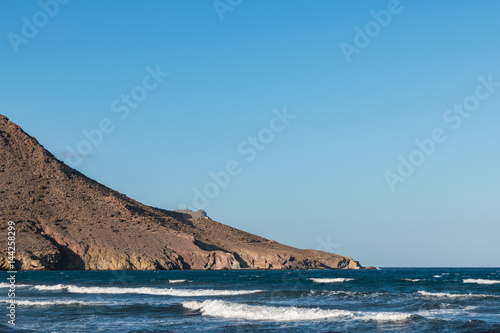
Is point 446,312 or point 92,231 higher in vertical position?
point 92,231

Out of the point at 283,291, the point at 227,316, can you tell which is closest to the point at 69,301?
the point at 227,316

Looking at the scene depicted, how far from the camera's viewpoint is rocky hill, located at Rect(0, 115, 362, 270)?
85438mm

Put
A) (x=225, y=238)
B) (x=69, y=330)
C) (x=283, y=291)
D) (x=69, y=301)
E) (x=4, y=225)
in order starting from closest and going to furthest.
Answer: (x=69, y=330) → (x=69, y=301) → (x=283, y=291) → (x=4, y=225) → (x=225, y=238)

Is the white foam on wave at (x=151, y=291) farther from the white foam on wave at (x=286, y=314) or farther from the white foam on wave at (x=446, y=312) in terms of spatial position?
the white foam on wave at (x=446, y=312)

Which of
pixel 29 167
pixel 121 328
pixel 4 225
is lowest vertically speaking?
pixel 121 328

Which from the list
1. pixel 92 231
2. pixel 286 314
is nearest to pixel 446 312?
pixel 286 314

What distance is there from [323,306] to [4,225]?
6944 centimetres

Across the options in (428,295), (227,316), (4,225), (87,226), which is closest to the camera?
(227,316)

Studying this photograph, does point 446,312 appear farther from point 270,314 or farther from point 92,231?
point 92,231

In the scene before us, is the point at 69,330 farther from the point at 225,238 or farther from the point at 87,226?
the point at 225,238

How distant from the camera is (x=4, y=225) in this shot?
82750 millimetres

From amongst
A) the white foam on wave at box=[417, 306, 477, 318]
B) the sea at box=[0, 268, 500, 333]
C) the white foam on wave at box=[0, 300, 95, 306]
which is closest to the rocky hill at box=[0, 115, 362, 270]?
the sea at box=[0, 268, 500, 333]

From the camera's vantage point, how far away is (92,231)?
9100 centimetres

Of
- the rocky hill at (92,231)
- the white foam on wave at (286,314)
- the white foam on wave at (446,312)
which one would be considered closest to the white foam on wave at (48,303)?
the white foam on wave at (286,314)
